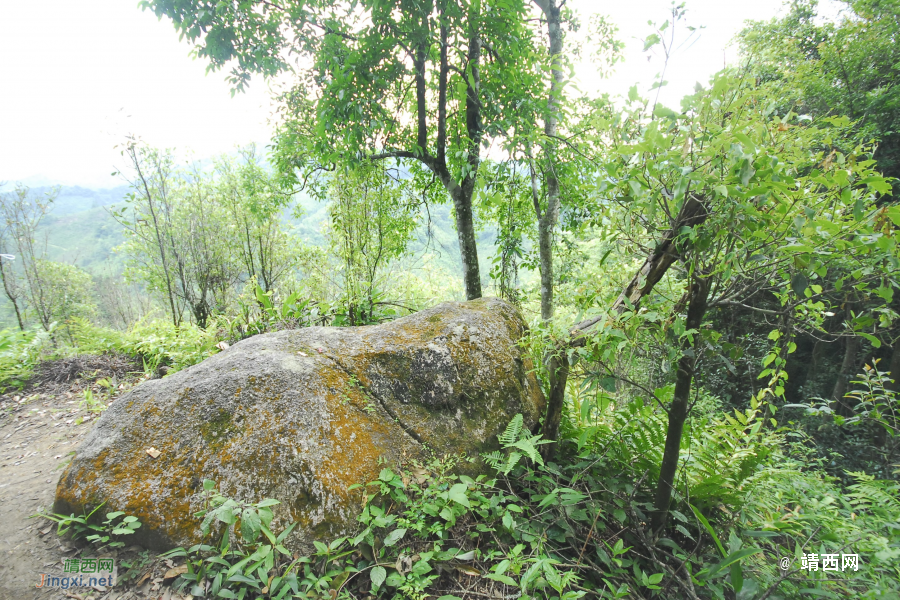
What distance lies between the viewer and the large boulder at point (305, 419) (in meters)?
2.01

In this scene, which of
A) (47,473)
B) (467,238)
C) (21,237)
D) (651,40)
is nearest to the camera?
(651,40)

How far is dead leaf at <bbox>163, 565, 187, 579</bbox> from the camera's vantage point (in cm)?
175

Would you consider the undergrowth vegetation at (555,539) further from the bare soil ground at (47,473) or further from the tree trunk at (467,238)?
the tree trunk at (467,238)

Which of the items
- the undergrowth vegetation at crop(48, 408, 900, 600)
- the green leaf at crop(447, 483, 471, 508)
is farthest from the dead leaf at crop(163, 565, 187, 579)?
the green leaf at crop(447, 483, 471, 508)

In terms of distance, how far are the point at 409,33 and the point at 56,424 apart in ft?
18.0

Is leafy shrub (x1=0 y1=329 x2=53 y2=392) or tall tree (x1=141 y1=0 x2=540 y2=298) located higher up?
tall tree (x1=141 y1=0 x2=540 y2=298)

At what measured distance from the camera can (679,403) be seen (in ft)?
6.57

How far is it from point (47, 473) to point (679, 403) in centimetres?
444

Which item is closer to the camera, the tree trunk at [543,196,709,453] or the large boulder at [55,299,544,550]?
the tree trunk at [543,196,709,453]

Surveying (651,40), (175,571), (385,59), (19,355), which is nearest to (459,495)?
(175,571)

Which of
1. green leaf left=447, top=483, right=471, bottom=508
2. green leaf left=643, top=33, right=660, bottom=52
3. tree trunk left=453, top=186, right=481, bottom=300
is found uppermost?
green leaf left=643, top=33, right=660, bottom=52

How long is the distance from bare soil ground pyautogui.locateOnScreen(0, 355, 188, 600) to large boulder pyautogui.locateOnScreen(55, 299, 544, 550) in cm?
16

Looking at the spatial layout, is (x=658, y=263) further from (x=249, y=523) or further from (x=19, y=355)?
(x=19, y=355)

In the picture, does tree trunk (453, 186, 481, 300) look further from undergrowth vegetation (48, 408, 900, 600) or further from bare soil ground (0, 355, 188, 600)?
bare soil ground (0, 355, 188, 600)
